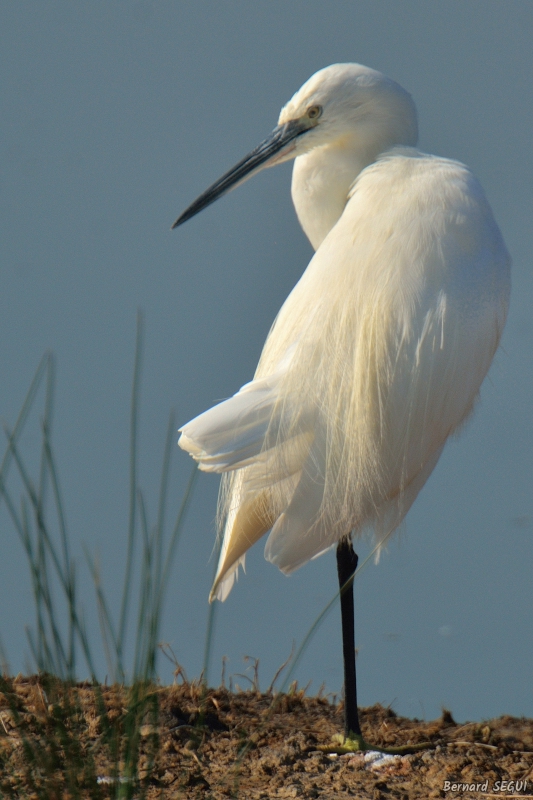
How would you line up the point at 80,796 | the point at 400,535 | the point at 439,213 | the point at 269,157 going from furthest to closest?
1. the point at 269,157
2. the point at 400,535
3. the point at 439,213
4. the point at 80,796

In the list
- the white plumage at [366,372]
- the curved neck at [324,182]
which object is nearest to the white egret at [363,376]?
the white plumage at [366,372]

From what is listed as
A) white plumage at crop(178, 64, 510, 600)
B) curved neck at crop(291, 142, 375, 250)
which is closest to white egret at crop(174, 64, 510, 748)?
white plumage at crop(178, 64, 510, 600)

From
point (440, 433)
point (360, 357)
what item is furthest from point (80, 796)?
point (440, 433)

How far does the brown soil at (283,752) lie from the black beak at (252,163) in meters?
1.42

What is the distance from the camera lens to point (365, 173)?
250 centimetres

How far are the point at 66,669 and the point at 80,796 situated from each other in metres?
0.20

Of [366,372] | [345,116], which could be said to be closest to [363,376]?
[366,372]

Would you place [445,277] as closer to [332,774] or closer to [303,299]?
[303,299]

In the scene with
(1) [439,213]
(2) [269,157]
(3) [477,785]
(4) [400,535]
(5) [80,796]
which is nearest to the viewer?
(5) [80,796]

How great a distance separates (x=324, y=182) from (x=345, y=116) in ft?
0.64

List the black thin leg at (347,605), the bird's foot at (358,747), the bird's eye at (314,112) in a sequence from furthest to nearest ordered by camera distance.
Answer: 1. the bird's eye at (314,112)
2. the black thin leg at (347,605)
3. the bird's foot at (358,747)

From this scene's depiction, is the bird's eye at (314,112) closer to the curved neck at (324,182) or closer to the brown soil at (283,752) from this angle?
the curved neck at (324,182)

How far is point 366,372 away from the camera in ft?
6.95

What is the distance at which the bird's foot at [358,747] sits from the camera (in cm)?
226
